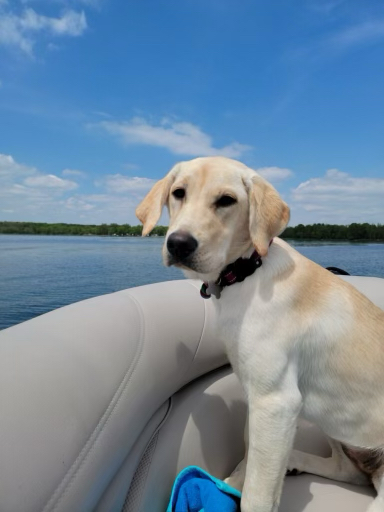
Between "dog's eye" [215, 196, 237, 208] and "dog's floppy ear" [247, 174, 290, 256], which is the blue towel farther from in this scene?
"dog's eye" [215, 196, 237, 208]

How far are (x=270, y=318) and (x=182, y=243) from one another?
36 centimetres

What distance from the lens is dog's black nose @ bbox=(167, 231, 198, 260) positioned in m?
1.02

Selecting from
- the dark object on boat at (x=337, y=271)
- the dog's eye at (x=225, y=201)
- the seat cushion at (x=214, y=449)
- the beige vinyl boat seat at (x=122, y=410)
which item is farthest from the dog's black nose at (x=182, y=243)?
the dark object on boat at (x=337, y=271)

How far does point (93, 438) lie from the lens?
0.99m

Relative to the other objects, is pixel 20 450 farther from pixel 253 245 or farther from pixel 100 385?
pixel 253 245

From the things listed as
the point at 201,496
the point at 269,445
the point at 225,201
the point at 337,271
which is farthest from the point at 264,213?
the point at 337,271

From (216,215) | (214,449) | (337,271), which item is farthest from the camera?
(337,271)

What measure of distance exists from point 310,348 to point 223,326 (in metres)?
0.28

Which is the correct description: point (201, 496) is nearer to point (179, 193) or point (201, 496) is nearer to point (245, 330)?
point (245, 330)

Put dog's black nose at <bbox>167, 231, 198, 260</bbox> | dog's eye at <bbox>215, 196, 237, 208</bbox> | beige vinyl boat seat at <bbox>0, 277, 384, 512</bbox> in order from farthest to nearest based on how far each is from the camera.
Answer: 1. dog's eye at <bbox>215, 196, 237, 208</bbox>
2. dog's black nose at <bbox>167, 231, 198, 260</bbox>
3. beige vinyl boat seat at <bbox>0, 277, 384, 512</bbox>

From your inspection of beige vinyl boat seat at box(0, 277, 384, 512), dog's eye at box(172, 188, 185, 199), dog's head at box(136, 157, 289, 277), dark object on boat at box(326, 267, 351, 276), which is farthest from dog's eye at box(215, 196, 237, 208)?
dark object on boat at box(326, 267, 351, 276)

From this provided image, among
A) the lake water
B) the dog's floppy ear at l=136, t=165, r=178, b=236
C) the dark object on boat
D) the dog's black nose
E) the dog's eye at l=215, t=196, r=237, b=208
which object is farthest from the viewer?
the lake water

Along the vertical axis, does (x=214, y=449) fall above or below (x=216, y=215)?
below

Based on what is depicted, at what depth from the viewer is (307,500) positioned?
128cm
